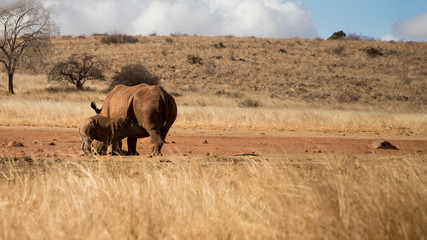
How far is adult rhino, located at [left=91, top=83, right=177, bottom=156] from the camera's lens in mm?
9359

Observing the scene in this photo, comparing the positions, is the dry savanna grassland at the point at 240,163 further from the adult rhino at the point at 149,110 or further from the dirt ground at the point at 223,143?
the dirt ground at the point at 223,143

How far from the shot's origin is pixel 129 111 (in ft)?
32.1

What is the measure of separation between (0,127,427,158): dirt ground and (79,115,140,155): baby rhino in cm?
64

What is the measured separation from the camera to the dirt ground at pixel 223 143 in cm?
1087

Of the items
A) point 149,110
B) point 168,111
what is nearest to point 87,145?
point 149,110

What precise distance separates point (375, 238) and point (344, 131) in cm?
1451

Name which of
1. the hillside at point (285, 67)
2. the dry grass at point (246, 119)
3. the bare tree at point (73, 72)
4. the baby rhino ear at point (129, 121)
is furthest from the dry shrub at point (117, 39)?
the baby rhino ear at point (129, 121)

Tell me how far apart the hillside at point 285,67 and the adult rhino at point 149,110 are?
61.4 ft

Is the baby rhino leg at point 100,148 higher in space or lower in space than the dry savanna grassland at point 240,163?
lower

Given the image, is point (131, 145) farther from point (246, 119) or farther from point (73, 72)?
point (73, 72)

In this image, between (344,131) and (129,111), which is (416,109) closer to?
(344,131)

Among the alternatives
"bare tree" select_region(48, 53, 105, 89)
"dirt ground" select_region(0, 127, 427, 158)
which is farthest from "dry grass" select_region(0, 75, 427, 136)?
"bare tree" select_region(48, 53, 105, 89)

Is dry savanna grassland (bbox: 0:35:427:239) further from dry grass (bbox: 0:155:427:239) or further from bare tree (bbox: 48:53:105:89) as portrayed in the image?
bare tree (bbox: 48:53:105:89)

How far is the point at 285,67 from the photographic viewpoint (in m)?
41.2
